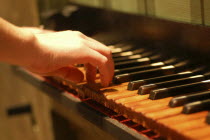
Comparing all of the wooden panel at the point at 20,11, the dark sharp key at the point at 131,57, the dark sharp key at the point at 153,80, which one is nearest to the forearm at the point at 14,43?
the dark sharp key at the point at 153,80

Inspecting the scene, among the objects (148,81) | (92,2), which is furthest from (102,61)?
(92,2)

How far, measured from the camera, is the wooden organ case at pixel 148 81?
80 centimetres

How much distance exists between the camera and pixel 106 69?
105 cm

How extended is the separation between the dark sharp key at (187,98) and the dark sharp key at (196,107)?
4 centimetres

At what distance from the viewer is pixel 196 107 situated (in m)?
0.81

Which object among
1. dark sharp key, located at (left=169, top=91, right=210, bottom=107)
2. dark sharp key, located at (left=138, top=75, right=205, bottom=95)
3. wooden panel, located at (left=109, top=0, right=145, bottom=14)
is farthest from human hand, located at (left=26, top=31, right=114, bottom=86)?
wooden panel, located at (left=109, top=0, right=145, bottom=14)

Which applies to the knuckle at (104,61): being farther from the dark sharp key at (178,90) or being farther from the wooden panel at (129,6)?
the wooden panel at (129,6)

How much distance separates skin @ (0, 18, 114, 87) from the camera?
0.93 metres

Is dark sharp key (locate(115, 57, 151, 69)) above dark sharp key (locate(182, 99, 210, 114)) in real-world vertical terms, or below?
above

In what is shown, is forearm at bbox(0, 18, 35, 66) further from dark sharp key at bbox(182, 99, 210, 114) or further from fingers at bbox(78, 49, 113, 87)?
dark sharp key at bbox(182, 99, 210, 114)

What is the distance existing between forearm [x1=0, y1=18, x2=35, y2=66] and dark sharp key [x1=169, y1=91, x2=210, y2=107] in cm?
36

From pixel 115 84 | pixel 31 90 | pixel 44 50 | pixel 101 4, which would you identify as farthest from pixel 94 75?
pixel 31 90

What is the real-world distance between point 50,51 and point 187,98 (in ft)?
1.15

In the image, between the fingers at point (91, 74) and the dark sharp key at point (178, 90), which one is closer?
the dark sharp key at point (178, 90)
